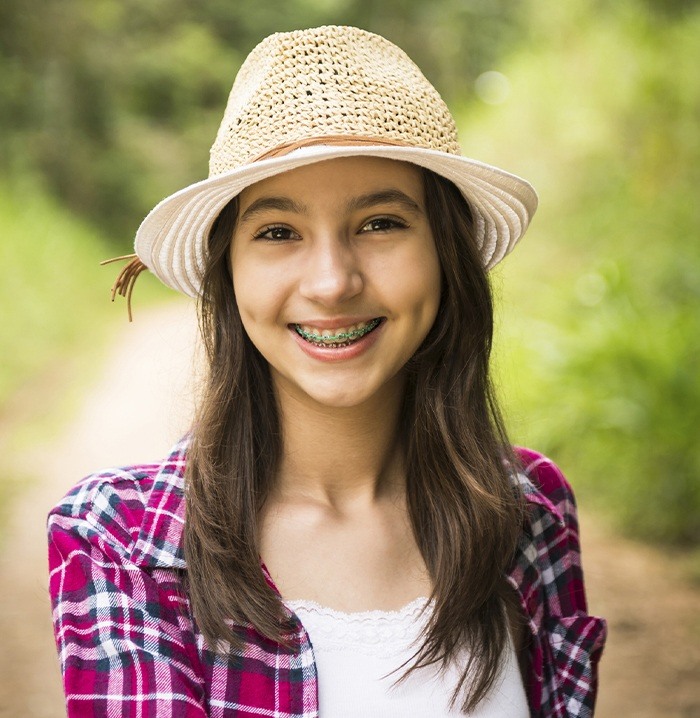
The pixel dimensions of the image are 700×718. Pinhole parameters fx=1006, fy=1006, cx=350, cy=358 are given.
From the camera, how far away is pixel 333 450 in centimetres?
199

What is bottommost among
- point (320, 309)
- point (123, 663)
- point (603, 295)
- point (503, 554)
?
point (123, 663)

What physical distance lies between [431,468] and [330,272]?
21.0 inches

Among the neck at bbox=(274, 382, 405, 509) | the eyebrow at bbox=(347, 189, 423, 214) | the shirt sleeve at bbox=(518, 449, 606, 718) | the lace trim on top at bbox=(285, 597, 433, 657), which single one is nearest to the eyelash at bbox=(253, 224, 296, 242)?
the eyebrow at bbox=(347, 189, 423, 214)

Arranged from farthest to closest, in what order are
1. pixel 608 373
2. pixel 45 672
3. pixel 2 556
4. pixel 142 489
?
1. pixel 608 373
2. pixel 2 556
3. pixel 45 672
4. pixel 142 489

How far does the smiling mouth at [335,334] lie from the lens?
1.77m

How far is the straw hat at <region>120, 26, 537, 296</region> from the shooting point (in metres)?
1.67

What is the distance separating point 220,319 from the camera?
1.96m

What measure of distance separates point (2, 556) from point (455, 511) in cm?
332

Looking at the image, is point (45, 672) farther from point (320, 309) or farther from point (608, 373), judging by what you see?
point (608, 373)

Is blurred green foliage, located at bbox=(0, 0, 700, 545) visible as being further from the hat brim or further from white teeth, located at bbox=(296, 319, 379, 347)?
white teeth, located at bbox=(296, 319, 379, 347)

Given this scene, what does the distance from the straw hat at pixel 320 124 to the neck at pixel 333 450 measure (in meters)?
0.40

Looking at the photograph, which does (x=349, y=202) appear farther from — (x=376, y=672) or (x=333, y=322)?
(x=376, y=672)

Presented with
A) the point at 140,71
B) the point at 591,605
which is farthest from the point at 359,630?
the point at 140,71

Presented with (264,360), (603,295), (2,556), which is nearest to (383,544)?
(264,360)
